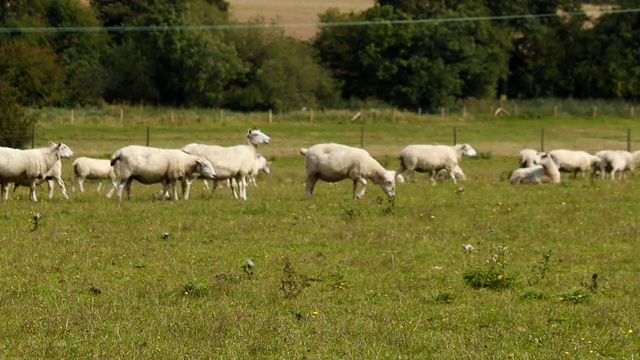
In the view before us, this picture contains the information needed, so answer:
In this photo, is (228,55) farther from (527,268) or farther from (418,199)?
(527,268)

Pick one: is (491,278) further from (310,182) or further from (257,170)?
(257,170)

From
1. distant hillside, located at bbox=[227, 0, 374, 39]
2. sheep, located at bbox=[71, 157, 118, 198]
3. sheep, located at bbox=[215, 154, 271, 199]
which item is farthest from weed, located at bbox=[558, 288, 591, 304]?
distant hillside, located at bbox=[227, 0, 374, 39]

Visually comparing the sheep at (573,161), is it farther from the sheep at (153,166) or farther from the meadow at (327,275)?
the sheep at (153,166)

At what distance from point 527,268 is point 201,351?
6367 millimetres

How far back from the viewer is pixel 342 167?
23.6 m

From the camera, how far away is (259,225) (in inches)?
704

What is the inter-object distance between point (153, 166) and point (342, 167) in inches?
169

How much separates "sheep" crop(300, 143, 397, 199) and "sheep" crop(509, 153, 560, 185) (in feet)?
19.5

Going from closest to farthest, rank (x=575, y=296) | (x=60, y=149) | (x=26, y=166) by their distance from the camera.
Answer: (x=575, y=296)
(x=26, y=166)
(x=60, y=149)

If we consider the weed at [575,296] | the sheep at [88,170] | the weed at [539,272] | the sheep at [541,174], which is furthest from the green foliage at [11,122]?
the weed at [575,296]

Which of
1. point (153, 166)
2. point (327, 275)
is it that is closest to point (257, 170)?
point (153, 166)

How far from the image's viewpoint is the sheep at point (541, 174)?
1112 inches

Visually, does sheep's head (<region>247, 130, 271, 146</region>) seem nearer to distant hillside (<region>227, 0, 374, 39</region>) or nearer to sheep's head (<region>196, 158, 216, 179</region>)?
sheep's head (<region>196, 158, 216, 179</region>)

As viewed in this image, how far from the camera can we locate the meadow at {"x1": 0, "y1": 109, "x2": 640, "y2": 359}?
31.8ft
